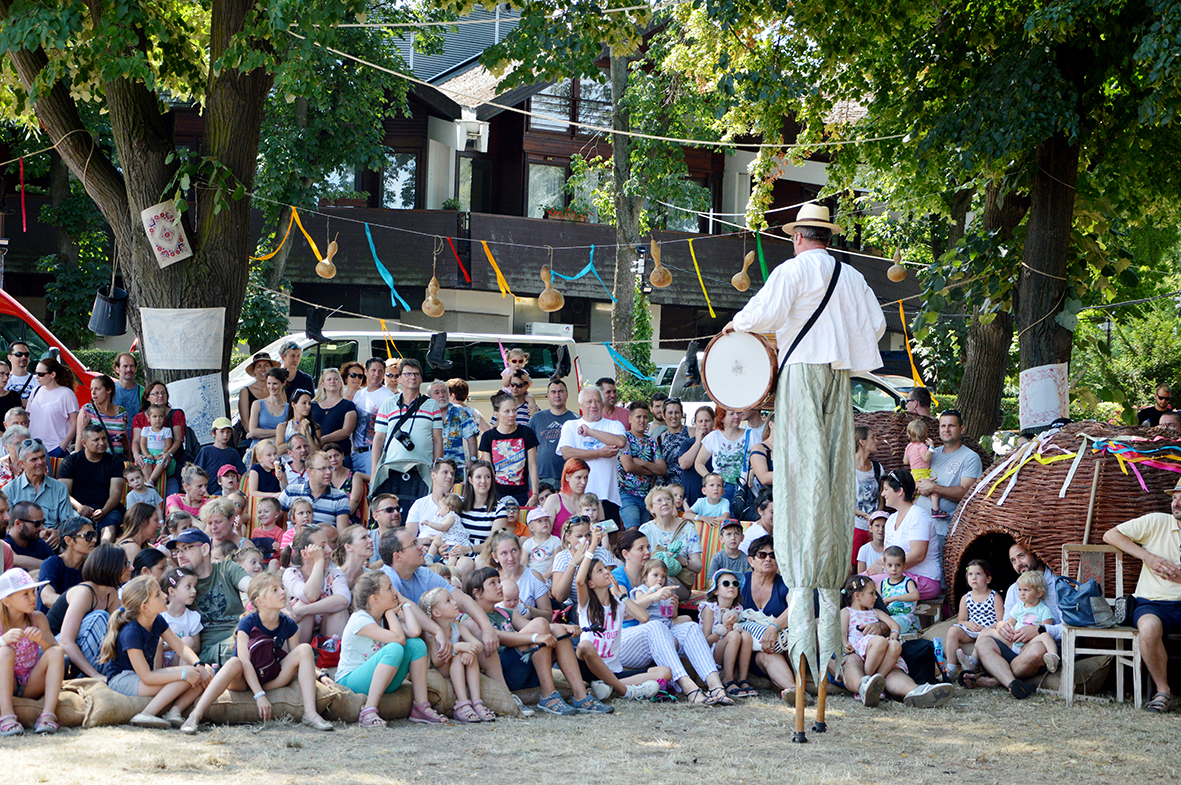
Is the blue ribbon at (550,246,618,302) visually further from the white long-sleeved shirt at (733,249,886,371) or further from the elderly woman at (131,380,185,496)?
the white long-sleeved shirt at (733,249,886,371)

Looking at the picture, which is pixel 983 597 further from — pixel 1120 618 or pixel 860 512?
pixel 860 512

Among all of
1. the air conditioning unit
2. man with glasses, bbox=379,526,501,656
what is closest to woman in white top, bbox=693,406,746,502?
man with glasses, bbox=379,526,501,656

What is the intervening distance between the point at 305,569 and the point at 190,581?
0.69 m

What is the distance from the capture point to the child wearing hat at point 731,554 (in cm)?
798

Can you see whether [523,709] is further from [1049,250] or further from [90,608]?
[1049,250]

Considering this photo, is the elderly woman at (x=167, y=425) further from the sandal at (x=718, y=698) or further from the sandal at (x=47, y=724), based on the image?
the sandal at (x=718, y=698)

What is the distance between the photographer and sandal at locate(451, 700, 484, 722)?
638cm

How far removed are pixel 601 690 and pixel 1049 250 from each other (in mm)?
5608

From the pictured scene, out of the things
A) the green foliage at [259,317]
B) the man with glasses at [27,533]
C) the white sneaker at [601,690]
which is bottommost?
the white sneaker at [601,690]

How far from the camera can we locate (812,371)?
17.7 feet

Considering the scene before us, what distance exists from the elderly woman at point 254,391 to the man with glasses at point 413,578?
11.9 feet

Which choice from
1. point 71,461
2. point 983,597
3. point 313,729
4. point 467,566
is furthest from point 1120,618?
point 71,461

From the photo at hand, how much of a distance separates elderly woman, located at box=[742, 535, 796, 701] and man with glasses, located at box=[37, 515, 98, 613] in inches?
153

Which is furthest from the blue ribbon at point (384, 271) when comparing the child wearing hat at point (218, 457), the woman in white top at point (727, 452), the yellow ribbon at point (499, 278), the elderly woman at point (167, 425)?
the woman in white top at point (727, 452)
